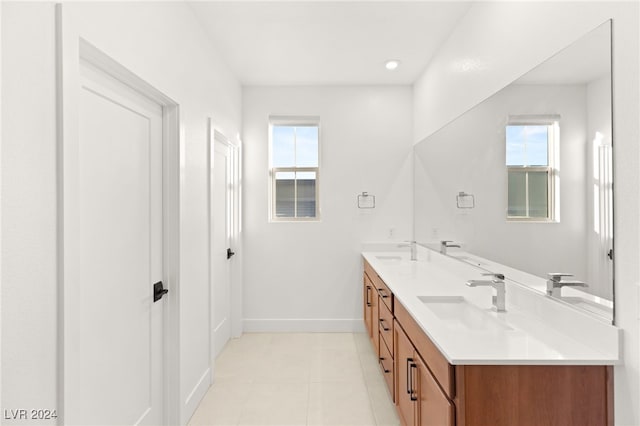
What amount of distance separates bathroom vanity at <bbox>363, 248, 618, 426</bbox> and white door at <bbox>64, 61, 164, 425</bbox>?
136cm

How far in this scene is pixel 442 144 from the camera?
122 inches

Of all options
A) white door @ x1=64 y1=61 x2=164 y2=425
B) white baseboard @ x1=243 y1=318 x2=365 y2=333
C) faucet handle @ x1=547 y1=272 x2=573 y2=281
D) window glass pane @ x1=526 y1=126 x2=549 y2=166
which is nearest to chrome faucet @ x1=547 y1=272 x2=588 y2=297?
faucet handle @ x1=547 y1=272 x2=573 y2=281

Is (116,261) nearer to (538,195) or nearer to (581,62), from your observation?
(538,195)

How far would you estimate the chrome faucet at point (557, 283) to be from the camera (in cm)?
153

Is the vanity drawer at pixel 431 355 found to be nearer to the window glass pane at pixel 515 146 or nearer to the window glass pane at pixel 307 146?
the window glass pane at pixel 515 146

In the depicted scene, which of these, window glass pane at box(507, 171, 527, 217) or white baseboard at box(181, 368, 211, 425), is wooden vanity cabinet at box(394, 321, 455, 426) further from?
white baseboard at box(181, 368, 211, 425)

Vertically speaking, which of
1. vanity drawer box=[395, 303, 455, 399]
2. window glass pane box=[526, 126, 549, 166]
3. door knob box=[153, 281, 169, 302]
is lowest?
vanity drawer box=[395, 303, 455, 399]

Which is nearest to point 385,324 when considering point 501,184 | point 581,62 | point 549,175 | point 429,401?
A: point 429,401

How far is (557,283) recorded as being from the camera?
159cm

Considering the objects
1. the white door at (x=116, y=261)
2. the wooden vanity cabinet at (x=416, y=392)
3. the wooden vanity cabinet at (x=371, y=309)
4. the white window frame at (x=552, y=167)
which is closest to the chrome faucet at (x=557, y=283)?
the white window frame at (x=552, y=167)

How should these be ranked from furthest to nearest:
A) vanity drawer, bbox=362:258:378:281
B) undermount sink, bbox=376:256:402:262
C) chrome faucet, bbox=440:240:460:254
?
undermount sink, bbox=376:256:402:262
vanity drawer, bbox=362:258:378:281
chrome faucet, bbox=440:240:460:254

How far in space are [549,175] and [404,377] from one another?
130cm

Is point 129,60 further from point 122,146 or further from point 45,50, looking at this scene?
point 45,50

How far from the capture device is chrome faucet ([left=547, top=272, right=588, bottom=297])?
60.4 inches
